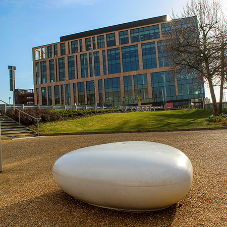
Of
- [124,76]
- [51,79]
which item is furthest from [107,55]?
[51,79]

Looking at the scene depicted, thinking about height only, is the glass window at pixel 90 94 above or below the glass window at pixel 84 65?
below

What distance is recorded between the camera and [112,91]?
60.5 meters

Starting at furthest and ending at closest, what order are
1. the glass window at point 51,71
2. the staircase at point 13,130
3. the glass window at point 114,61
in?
1. the glass window at point 51,71
2. the glass window at point 114,61
3. the staircase at point 13,130

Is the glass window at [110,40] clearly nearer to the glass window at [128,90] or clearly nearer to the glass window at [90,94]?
the glass window at [128,90]

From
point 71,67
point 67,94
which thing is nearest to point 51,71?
point 71,67

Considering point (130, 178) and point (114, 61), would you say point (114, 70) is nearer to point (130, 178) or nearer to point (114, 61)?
point (114, 61)

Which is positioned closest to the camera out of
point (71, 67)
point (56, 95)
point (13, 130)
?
point (13, 130)

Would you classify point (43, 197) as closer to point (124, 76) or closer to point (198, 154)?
point (198, 154)

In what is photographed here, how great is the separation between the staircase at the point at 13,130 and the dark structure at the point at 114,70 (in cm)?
4275

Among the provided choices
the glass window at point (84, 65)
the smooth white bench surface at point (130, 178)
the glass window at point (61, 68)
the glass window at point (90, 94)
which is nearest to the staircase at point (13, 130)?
the smooth white bench surface at point (130, 178)

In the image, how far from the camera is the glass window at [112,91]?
6003cm

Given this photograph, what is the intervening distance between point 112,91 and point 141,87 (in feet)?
28.4

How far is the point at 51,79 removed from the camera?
67.6 m

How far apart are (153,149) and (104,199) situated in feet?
3.53
